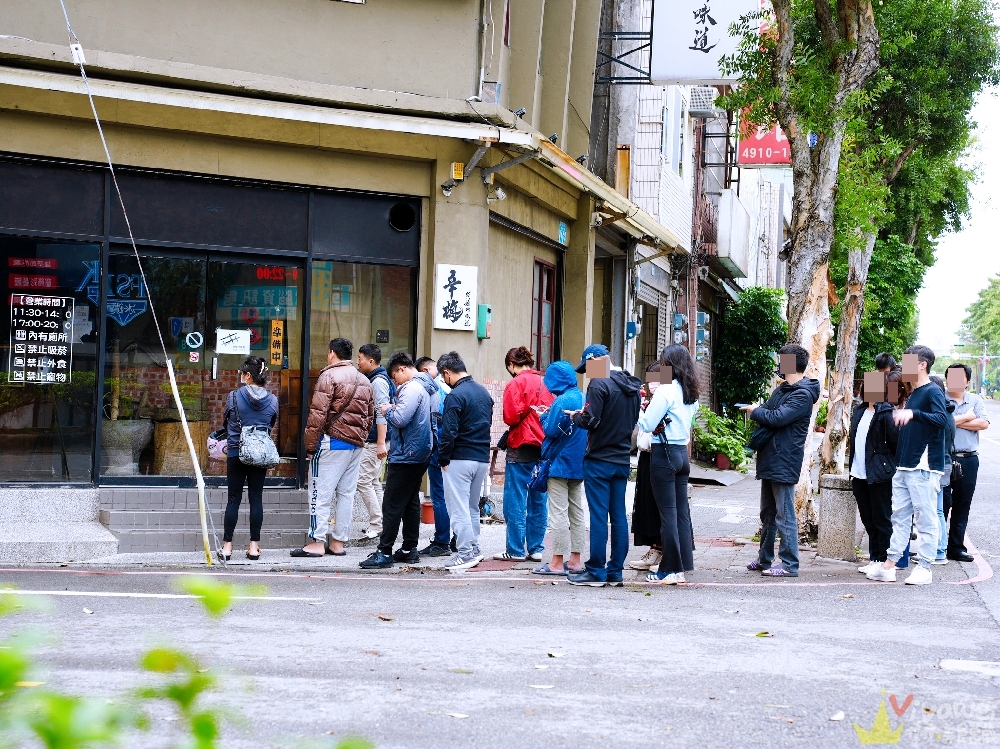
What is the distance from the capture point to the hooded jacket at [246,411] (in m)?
10.4

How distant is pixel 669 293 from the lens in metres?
25.8

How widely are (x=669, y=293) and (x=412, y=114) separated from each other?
13.8 meters

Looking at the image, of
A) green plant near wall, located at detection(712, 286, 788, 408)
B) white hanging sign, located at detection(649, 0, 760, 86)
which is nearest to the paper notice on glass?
white hanging sign, located at detection(649, 0, 760, 86)

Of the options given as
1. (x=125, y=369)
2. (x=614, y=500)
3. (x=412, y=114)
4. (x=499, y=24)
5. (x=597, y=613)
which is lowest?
(x=597, y=613)

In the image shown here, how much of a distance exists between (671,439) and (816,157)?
460 cm

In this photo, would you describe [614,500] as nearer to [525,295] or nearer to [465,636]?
[465,636]

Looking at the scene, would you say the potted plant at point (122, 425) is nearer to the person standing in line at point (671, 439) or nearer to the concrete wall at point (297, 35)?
the concrete wall at point (297, 35)

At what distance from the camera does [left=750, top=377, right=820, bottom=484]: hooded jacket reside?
33.2 feet

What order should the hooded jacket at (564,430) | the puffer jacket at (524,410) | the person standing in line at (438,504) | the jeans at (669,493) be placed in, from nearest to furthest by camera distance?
1. the jeans at (669,493)
2. the hooded jacket at (564,430)
3. the puffer jacket at (524,410)
4. the person standing in line at (438,504)

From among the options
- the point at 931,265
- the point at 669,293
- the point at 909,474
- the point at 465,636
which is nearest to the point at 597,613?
the point at 465,636

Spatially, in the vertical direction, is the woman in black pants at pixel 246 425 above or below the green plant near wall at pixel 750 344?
below

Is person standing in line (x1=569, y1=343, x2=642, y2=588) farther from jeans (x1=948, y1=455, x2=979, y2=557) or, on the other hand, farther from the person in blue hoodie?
jeans (x1=948, y1=455, x2=979, y2=557)

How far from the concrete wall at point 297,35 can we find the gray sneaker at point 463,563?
5.62m

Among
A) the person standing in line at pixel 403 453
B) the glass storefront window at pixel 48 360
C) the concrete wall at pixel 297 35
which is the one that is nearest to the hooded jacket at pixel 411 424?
the person standing in line at pixel 403 453
